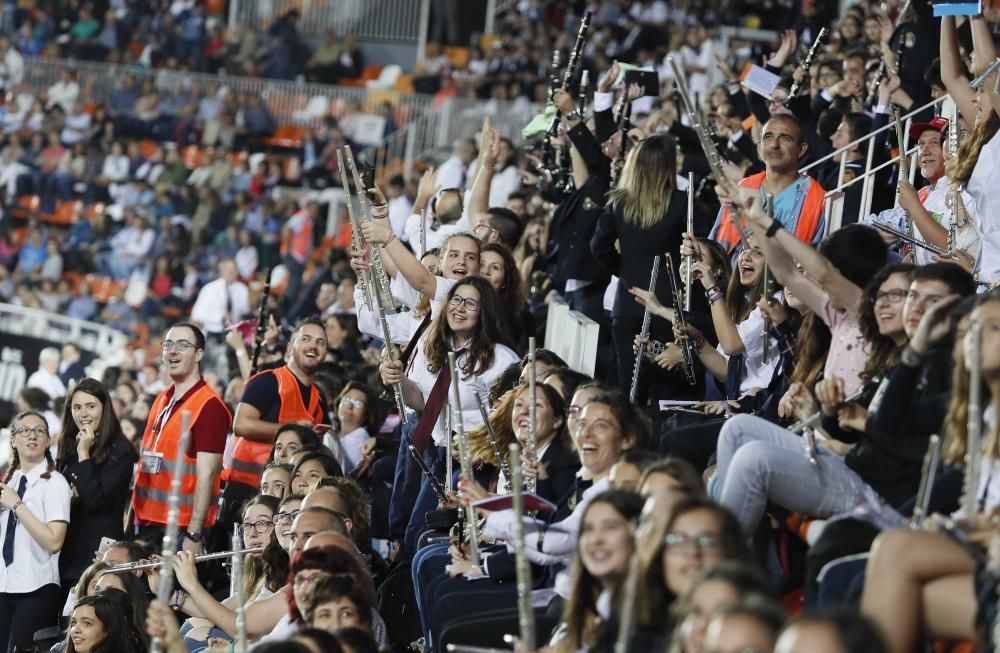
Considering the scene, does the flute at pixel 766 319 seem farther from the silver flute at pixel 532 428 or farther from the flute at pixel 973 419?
the flute at pixel 973 419

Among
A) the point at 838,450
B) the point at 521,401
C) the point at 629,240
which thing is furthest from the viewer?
the point at 629,240

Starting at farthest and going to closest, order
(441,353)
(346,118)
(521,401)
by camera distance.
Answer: (346,118) < (441,353) < (521,401)

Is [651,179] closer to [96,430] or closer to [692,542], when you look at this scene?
[96,430]

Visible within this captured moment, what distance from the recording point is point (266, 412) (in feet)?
28.1

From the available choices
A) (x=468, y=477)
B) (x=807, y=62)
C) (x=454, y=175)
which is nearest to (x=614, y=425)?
(x=468, y=477)

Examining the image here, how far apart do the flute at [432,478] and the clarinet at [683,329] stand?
1.15 m

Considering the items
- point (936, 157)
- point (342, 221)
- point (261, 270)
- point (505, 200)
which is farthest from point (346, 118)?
point (936, 157)

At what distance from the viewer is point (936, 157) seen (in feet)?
24.7

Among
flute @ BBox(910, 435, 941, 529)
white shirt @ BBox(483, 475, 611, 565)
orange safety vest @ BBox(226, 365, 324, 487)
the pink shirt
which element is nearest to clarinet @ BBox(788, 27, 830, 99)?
orange safety vest @ BBox(226, 365, 324, 487)

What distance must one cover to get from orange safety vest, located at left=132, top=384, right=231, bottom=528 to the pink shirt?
3.61 meters

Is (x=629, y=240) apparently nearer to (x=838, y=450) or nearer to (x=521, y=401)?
(x=521, y=401)

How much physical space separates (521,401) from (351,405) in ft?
8.54

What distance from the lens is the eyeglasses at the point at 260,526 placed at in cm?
707

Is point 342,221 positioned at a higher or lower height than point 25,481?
higher
